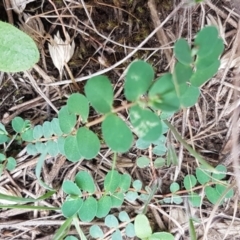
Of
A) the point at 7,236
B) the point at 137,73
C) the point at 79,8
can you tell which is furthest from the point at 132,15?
the point at 7,236

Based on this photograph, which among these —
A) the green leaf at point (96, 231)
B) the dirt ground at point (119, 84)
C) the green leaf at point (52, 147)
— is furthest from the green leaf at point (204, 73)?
the green leaf at point (96, 231)

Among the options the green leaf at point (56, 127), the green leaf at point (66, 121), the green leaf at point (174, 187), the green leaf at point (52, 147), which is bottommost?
the green leaf at point (174, 187)

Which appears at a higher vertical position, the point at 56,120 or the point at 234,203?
the point at 56,120

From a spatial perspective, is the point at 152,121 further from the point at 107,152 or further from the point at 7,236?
the point at 7,236

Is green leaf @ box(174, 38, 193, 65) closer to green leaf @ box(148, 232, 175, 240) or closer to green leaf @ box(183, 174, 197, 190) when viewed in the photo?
green leaf @ box(183, 174, 197, 190)

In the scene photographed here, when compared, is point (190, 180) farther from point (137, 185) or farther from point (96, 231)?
point (96, 231)

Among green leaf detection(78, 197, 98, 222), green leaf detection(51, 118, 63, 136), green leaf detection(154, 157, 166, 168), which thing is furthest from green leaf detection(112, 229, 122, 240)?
green leaf detection(51, 118, 63, 136)

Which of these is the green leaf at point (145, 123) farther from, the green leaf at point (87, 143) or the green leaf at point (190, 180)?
the green leaf at point (190, 180)
